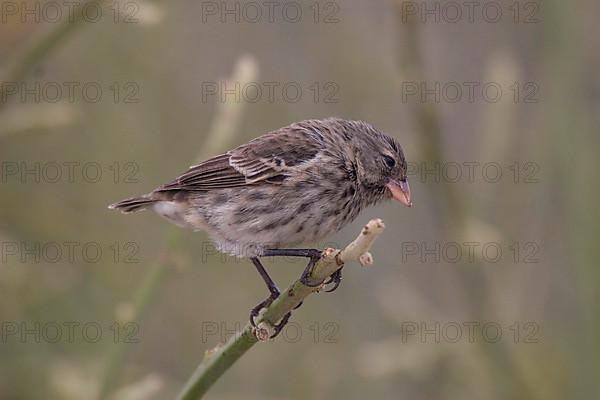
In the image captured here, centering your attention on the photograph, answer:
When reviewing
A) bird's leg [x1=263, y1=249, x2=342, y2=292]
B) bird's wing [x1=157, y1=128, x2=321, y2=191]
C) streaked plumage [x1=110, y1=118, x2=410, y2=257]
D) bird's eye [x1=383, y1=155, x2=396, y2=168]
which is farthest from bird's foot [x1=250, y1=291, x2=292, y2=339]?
bird's eye [x1=383, y1=155, x2=396, y2=168]

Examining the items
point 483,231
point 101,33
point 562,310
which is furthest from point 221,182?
point 562,310

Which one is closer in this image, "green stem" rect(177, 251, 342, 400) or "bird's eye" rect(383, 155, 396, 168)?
"green stem" rect(177, 251, 342, 400)

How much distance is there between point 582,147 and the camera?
477 cm

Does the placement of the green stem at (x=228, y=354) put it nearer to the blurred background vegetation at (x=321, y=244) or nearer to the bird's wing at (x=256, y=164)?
the blurred background vegetation at (x=321, y=244)

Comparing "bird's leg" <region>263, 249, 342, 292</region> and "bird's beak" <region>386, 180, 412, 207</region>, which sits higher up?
"bird's leg" <region>263, 249, 342, 292</region>

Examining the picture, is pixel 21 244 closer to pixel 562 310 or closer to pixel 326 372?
pixel 326 372

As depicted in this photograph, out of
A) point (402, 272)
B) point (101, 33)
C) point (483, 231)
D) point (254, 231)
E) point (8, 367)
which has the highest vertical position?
point (101, 33)

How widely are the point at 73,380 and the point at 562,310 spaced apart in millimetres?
2879

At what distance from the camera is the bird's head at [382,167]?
185 inches

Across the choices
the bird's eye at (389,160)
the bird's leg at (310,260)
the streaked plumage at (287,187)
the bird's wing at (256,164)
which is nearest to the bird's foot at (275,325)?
the bird's leg at (310,260)

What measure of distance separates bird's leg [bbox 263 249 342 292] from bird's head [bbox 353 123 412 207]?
618 millimetres

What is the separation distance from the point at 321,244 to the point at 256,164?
50.8 inches

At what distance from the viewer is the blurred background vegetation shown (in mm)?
4781

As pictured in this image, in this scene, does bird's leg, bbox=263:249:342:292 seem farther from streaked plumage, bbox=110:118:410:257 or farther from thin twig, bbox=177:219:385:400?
streaked plumage, bbox=110:118:410:257
